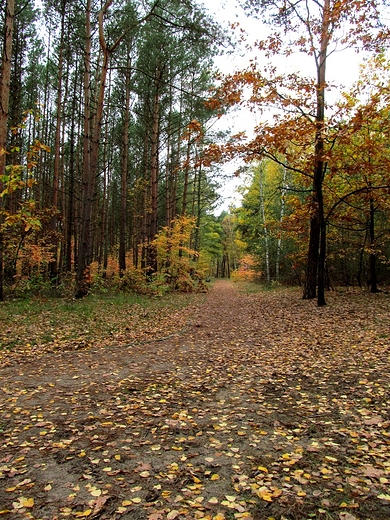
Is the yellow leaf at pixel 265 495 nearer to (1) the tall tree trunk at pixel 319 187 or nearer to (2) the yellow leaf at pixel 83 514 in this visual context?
(2) the yellow leaf at pixel 83 514

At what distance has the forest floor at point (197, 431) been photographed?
2.44 metres

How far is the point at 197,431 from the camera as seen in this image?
3.57 m

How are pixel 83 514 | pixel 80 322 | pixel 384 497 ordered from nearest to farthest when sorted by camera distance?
pixel 83 514 < pixel 384 497 < pixel 80 322

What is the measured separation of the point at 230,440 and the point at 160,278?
13625 millimetres

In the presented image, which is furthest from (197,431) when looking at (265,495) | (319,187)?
(319,187)

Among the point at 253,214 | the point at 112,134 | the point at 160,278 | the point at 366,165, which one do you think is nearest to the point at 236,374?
the point at 366,165

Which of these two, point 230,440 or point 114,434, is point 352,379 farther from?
point 114,434

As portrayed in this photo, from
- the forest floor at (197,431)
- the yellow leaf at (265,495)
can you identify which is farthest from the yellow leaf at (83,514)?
the yellow leaf at (265,495)

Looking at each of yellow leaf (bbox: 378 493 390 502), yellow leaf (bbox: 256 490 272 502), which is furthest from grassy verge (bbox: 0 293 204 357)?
yellow leaf (bbox: 378 493 390 502)

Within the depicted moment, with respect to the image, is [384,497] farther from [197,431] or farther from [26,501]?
[26,501]

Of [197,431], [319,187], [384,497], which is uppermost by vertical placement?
[319,187]

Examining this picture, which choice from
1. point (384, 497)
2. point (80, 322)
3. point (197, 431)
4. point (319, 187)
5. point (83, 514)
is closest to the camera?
point (83, 514)

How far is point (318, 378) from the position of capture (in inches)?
199

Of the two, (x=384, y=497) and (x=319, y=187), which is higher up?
(x=319, y=187)
